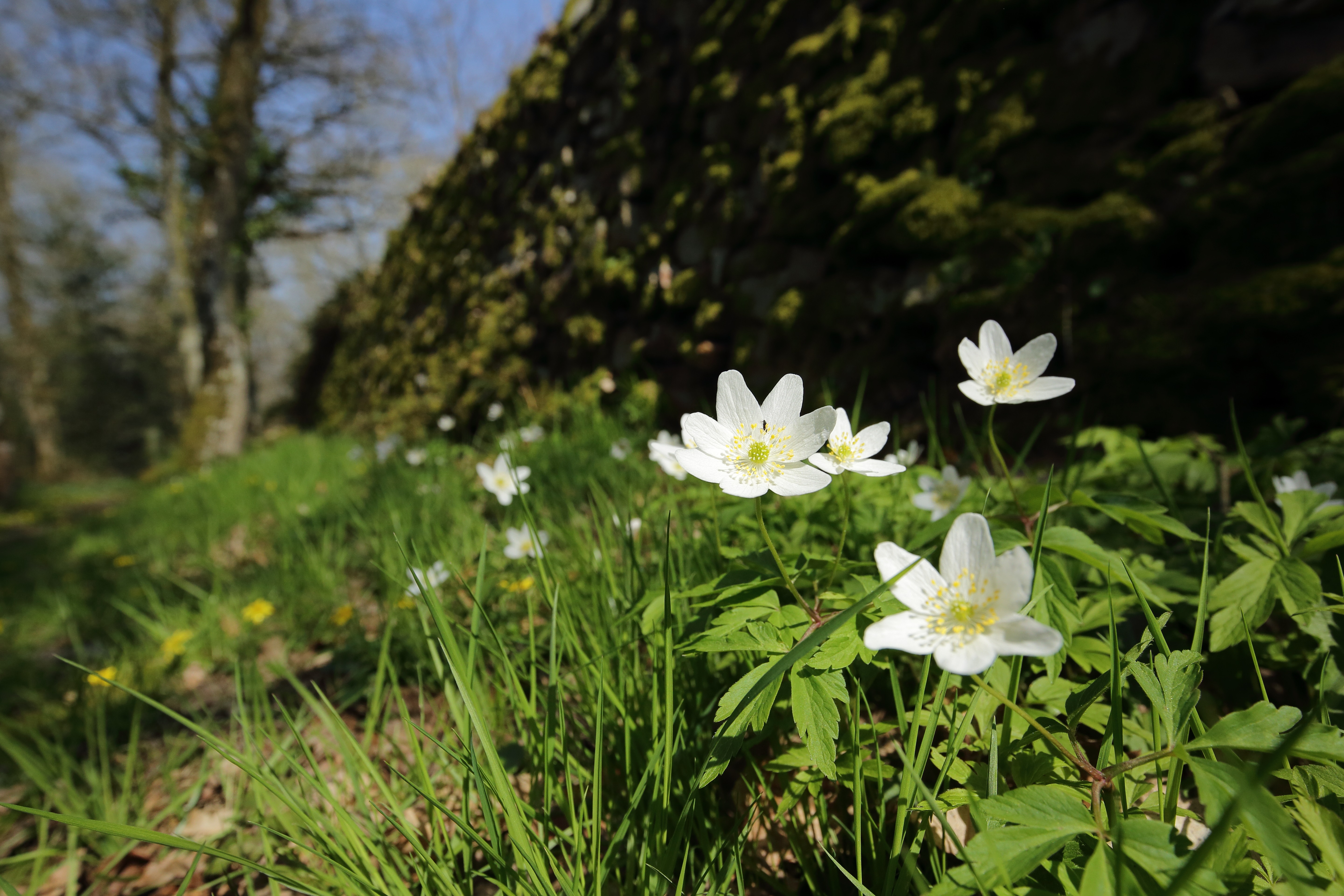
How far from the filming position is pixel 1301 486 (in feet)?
4.00

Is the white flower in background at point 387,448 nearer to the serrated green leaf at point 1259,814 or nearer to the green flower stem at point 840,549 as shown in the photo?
the green flower stem at point 840,549

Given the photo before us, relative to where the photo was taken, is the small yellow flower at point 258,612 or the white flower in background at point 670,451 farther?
the small yellow flower at point 258,612

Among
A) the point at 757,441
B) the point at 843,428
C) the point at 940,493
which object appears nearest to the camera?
the point at 757,441

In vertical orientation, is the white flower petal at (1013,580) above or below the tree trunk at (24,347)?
below

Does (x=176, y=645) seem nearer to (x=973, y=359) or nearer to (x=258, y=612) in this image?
(x=258, y=612)

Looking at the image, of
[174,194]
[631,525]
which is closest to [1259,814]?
[631,525]

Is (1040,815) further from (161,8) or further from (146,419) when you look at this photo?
(146,419)

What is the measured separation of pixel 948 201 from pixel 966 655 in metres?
2.19

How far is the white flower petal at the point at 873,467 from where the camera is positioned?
86 cm

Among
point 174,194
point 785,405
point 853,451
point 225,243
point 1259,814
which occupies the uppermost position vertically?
point 174,194

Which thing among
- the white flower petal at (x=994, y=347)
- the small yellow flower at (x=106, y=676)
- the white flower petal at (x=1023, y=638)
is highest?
the white flower petal at (x=994, y=347)

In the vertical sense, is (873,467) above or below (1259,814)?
above

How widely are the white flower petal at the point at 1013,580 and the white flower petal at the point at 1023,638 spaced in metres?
0.02

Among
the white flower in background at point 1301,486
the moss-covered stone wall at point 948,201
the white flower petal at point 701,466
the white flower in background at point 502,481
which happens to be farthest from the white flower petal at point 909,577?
the moss-covered stone wall at point 948,201
